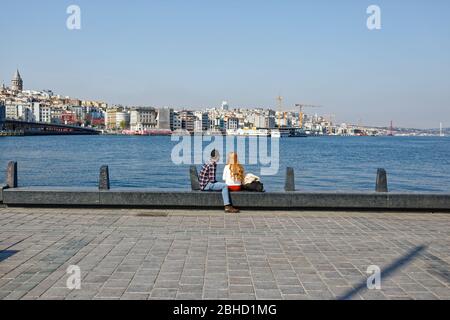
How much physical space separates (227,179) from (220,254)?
12.2 ft

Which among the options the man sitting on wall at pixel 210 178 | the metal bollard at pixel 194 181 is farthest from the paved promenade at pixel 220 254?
the metal bollard at pixel 194 181

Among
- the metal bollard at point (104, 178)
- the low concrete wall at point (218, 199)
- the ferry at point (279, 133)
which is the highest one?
the ferry at point (279, 133)

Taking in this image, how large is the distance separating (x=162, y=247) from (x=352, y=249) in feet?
9.29

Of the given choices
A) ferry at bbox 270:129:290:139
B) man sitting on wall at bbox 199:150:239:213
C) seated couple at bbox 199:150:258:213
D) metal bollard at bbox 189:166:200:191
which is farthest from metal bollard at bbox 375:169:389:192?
ferry at bbox 270:129:290:139

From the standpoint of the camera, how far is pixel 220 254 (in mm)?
6500

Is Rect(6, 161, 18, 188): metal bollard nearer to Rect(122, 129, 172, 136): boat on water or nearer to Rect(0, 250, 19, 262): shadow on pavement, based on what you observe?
Rect(0, 250, 19, 262): shadow on pavement

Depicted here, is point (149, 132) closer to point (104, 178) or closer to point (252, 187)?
point (104, 178)

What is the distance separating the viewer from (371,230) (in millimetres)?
8297

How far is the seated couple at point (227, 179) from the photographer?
989 cm

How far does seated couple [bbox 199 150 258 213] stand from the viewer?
9.89 metres

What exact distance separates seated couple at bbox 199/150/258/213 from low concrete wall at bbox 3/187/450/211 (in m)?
0.18

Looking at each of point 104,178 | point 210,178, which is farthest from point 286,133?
point 104,178

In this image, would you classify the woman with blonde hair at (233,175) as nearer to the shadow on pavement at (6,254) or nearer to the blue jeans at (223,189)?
the blue jeans at (223,189)

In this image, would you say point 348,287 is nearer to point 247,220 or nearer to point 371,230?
point 371,230
